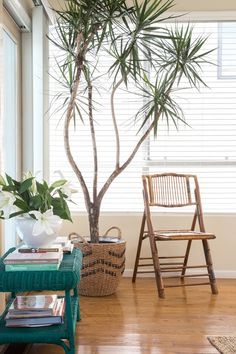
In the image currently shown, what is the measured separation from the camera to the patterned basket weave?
312cm

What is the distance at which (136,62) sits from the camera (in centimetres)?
322

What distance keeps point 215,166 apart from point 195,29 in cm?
115

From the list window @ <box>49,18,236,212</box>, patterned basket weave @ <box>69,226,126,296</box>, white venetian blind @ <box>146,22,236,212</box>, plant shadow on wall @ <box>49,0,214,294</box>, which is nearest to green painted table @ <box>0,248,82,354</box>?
patterned basket weave @ <box>69,226,126,296</box>

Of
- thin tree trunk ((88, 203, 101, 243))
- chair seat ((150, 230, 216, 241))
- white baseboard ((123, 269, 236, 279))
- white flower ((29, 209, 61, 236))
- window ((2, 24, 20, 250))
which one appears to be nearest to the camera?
white flower ((29, 209, 61, 236))

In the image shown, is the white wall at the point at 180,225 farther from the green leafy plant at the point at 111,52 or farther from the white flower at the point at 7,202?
the white flower at the point at 7,202

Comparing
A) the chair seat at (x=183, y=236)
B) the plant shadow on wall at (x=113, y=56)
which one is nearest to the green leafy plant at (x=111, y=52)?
the plant shadow on wall at (x=113, y=56)

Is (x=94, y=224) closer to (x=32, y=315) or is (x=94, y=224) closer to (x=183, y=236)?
(x=183, y=236)

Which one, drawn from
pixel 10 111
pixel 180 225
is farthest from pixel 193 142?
pixel 10 111

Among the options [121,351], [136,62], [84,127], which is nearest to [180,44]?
[136,62]

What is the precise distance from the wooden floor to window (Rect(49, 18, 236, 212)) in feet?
2.63

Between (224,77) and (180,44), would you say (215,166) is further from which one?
Result: (180,44)

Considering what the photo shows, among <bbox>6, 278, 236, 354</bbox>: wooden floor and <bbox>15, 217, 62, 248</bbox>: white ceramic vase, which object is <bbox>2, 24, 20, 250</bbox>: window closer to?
<bbox>6, 278, 236, 354</bbox>: wooden floor

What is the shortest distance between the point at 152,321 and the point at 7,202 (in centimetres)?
118

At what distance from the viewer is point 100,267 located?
3117 millimetres
